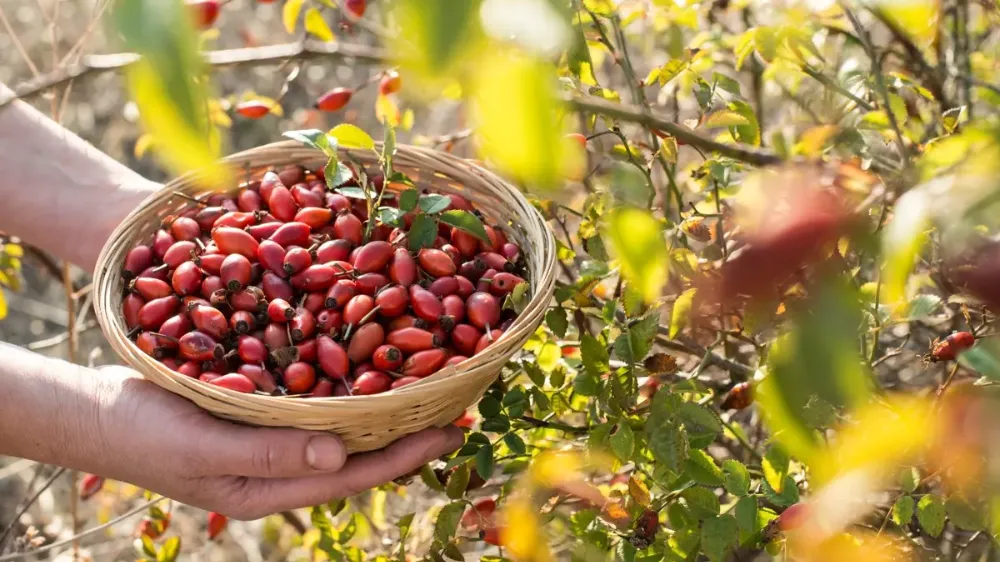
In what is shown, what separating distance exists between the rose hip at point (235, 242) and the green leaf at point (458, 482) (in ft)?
1.30

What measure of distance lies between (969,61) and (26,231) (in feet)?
4.89

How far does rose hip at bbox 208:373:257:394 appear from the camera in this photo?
0.98 meters

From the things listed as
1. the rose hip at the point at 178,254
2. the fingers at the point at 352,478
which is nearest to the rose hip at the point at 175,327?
the rose hip at the point at 178,254

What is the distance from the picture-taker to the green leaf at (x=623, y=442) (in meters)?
0.90

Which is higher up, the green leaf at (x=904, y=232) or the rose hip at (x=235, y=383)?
the green leaf at (x=904, y=232)

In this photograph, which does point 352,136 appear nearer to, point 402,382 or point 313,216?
point 313,216

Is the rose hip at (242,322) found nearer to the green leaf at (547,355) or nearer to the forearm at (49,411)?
the forearm at (49,411)

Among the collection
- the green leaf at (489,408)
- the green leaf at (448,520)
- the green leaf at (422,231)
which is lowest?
the green leaf at (448,520)

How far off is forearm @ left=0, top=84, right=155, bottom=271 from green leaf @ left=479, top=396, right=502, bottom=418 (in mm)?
709

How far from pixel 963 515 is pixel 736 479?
21 cm

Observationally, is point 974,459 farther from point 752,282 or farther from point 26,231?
point 26,231

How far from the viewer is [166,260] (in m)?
1.20

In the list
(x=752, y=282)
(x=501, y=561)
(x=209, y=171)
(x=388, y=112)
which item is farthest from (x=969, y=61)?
(x=209, y=171)

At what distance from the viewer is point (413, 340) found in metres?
1.06
